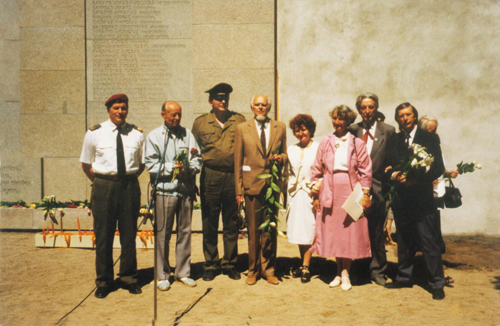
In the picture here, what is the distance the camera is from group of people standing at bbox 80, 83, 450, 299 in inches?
183

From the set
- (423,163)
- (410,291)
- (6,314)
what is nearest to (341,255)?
(410,291)

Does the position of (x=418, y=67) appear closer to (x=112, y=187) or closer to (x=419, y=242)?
(x=419, y=242)

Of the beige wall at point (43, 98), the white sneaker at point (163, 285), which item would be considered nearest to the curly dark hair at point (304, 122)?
the white sneaker at point (163, 285)

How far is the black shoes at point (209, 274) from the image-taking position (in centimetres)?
509

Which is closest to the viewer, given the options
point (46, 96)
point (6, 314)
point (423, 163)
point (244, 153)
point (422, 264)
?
point (6, 314)

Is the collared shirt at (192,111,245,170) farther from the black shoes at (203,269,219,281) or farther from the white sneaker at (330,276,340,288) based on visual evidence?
the white sneaker at (330,276,340,288)

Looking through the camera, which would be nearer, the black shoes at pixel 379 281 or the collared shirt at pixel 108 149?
the collared shirt at pixel 108 149

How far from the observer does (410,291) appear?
471 cm

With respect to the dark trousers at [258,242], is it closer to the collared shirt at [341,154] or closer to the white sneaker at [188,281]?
the white sneaker at [188,281]

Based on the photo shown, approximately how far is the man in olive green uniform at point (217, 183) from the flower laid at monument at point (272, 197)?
457mm

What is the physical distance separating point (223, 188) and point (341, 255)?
166 centimetres

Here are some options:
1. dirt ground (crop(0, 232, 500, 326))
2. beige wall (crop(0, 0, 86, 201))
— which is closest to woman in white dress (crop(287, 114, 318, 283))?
dirt ground (crop(0, 232, 500, 326))

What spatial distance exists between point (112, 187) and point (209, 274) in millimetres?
1619

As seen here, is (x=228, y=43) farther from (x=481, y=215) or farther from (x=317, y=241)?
(x=481, y=215)
